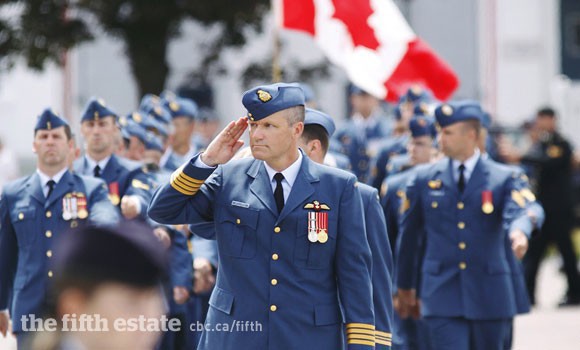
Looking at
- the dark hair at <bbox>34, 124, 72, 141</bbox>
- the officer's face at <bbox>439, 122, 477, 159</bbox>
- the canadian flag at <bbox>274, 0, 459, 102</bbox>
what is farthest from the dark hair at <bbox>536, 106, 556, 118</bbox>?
the dark hair at <bbox>34, 124, 72, 141</bbox>

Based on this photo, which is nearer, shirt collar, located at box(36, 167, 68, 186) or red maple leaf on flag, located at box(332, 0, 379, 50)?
shirt collar, located at box(36, 167, 68, 186)

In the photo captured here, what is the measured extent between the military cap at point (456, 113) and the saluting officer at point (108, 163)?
178 centimetres

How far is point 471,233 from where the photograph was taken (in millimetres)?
8008

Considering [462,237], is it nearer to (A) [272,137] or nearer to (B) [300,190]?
(B) [300,190]

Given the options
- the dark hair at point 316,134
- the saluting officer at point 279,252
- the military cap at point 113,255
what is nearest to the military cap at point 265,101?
the saluting officer at point 279,252

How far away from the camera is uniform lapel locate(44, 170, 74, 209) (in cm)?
742

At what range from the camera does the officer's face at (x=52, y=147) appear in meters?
7.52

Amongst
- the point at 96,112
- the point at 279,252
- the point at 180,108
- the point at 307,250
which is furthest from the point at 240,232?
the point at 180,108

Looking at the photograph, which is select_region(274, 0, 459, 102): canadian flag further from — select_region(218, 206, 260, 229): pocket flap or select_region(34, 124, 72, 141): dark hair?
select_region(218, 206, 260, 229): pocket flap

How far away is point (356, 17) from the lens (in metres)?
11.0

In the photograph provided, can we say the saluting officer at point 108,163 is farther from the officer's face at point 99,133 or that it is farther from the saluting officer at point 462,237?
the saluting officer at point 462,237

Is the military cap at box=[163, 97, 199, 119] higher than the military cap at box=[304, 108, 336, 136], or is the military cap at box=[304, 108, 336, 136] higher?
the military cap at box=[163, 97, 199, 119]

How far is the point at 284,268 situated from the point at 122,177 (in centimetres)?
295

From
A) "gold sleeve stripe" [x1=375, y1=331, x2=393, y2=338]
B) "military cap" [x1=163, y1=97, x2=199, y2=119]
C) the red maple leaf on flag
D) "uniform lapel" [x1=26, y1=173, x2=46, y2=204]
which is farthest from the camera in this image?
"military cap" [x1=163, y1=97, x2=199, y2=119]
